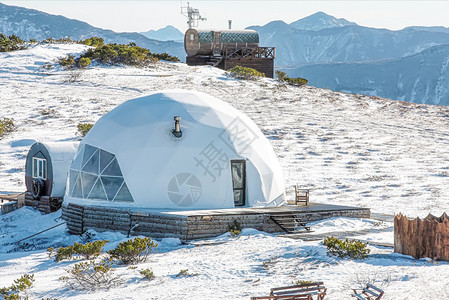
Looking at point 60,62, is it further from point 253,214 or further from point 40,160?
point 253,214

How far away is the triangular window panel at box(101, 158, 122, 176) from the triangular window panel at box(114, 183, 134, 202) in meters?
0.49

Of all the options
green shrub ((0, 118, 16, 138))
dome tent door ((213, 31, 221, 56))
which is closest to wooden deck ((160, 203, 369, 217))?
green shrub ((0, 118, 16, 138))

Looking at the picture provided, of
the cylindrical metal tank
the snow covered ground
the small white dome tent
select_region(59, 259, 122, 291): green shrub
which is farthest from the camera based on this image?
the cylindrical metal tank

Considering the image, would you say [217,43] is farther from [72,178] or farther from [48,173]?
[72,178]

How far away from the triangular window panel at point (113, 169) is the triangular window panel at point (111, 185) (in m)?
0.13

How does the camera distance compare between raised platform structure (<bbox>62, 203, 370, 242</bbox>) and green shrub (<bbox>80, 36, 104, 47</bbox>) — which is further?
green shrub (<bbox>80, 36, 104, 47</bbox>)

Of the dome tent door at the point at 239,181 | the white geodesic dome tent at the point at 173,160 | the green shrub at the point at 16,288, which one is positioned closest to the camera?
the green shrub at the point at 16,288

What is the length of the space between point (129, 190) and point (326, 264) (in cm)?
762

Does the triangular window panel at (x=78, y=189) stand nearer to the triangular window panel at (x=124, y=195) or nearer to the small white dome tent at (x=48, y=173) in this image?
the triangular window panel at (x=124, y=195)

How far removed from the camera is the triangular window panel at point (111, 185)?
760 inches

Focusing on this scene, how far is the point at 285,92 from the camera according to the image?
163 feet

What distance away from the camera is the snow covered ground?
1314 centimetres

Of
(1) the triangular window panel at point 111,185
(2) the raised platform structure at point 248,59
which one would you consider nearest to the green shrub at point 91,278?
(1) the triangular window panel at point 111,185

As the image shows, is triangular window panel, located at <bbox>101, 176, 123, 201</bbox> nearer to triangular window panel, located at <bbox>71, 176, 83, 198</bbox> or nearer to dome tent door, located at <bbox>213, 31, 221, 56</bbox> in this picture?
triangular window panel, located at <bbox>71, 176, 83, 198</bbox>
